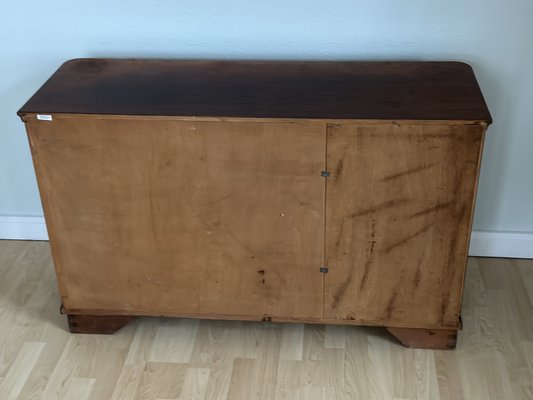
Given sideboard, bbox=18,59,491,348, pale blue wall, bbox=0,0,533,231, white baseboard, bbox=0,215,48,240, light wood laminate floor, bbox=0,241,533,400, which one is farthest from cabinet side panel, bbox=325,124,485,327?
white baseboard, bbox=0,215,48,240

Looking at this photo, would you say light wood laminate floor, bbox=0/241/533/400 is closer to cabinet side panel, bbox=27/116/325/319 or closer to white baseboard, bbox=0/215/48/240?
cabinet side panel, bbox=27/116/325/319

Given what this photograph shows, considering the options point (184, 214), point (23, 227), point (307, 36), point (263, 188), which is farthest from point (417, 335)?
point (23, 227)

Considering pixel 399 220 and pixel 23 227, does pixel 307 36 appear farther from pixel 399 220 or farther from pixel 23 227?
pixel 23 227

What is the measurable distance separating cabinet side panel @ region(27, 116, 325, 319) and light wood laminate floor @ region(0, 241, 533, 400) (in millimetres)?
109

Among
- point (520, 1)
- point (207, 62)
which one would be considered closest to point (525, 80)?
point (520, 1)

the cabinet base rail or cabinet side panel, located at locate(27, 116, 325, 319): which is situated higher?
cabinet side panel, located at locate(27, 116, 325, 319)

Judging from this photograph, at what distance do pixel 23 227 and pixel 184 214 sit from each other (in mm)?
844

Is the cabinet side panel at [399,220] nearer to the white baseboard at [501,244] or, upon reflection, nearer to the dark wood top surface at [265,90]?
the dark wood top surface at [265,90]

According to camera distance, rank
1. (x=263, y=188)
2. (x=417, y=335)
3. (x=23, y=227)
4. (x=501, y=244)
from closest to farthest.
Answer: (x=263, y=188) < (x=417, y=335) < (x=501, y=244) < (x=23, y=227)

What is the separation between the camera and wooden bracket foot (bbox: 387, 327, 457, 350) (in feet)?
6.73

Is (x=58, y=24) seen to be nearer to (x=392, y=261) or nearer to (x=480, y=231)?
(x=392, y=261)

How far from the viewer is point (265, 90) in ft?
6.26

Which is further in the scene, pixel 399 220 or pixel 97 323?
pixel 97 323

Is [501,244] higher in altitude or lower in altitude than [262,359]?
higher
